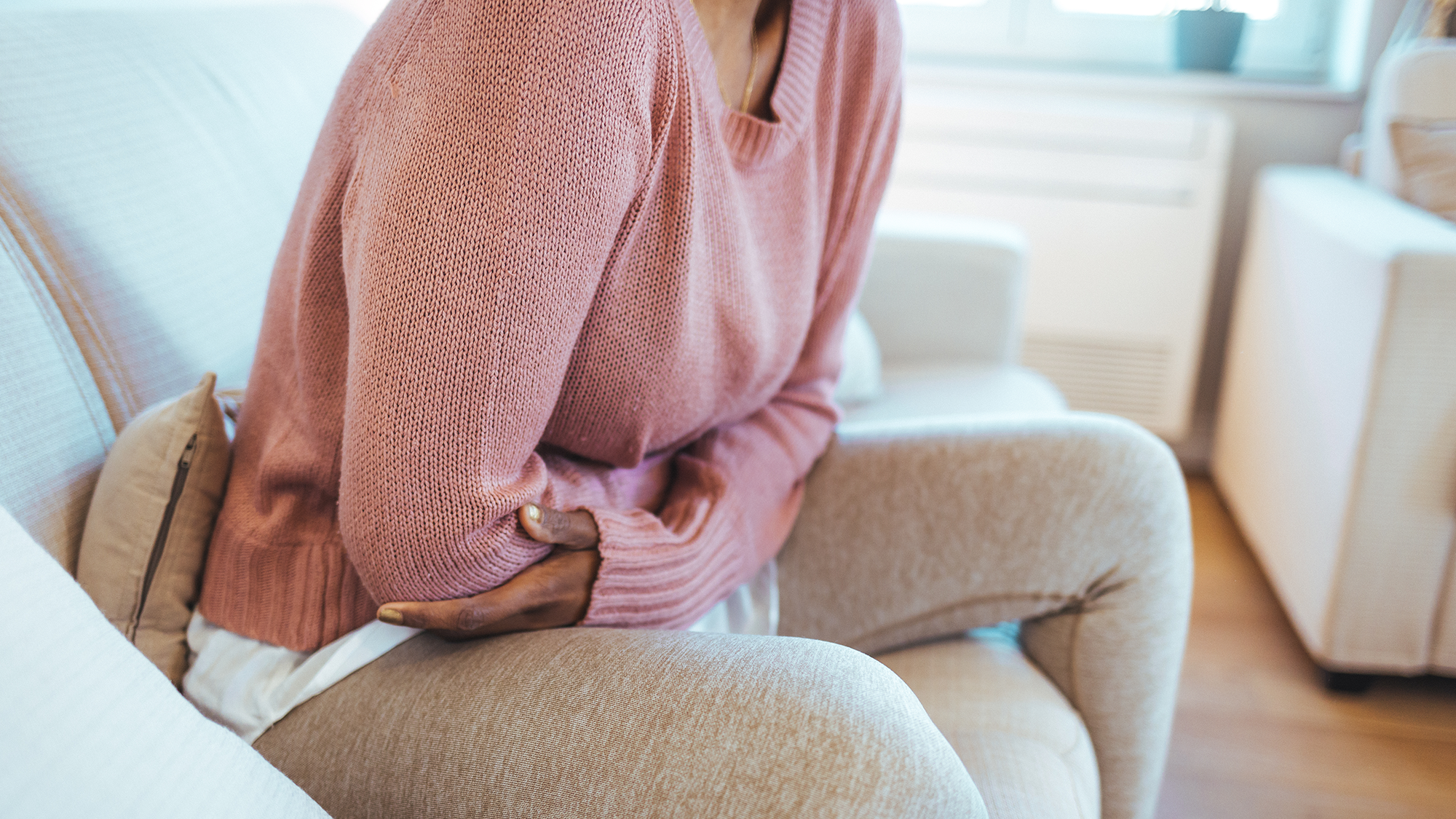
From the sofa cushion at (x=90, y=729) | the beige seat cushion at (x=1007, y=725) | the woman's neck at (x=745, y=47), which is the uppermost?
the woman's neck at (x=745, y=47)

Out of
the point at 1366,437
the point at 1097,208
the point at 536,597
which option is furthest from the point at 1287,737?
the point at 536,597

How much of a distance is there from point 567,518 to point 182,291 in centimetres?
35

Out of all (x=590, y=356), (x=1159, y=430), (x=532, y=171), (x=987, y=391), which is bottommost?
(x=1159, y=430)

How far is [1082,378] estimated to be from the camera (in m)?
2.05

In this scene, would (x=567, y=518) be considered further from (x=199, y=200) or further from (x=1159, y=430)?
(x=1159, y=430)

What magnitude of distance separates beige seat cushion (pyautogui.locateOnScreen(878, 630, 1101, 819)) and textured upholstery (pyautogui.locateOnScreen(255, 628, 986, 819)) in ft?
0.56

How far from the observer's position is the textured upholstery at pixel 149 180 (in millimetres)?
625

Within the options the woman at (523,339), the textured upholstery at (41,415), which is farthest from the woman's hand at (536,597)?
the textured upholstery at (41,415)

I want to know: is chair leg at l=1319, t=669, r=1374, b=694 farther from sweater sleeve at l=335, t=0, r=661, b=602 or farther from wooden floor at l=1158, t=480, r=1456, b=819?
sweater sleeve at l=335, t=0, r=661, b=602

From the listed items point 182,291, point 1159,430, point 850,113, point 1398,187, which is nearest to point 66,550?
point 182,291

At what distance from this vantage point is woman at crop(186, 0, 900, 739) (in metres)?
0.50

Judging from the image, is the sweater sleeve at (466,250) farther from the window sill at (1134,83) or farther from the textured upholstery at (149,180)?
the window sill at (1134,83)

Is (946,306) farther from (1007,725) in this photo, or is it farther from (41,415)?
(41,415)

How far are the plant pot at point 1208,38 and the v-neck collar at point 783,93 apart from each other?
1516 millimetres
